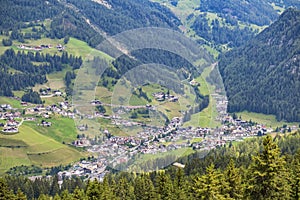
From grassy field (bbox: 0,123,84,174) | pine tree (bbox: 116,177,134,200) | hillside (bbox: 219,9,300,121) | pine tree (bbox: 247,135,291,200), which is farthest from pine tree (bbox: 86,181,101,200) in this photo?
hillside (bbox: 219,9,300,121)

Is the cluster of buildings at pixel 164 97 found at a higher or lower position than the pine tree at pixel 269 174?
lower

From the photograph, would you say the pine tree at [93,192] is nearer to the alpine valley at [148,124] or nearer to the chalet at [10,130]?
the alpine valley at [148,124]

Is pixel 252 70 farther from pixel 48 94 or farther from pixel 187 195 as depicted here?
pixel 187 195

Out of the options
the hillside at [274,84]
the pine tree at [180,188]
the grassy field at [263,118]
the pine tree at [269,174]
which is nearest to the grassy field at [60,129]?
the grassy field at [263,118]

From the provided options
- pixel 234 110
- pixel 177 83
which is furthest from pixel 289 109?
pixel 177 83

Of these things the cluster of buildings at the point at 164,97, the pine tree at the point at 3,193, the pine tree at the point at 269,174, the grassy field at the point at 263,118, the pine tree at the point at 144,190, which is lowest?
the grassy field at the point at 263,118

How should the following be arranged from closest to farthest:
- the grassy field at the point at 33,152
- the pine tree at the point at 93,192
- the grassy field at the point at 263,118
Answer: the pine tree at the point at 93,192
the grassy field at the point at 33,152
the grassy field at the point at 263,118

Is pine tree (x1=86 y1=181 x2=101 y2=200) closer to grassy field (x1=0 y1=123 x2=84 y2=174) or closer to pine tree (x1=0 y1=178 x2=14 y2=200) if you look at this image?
pine tree (x1=0 y1=178 x2=14 y2=200)
